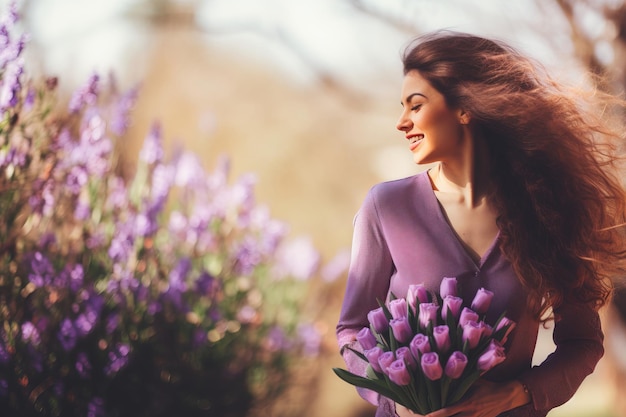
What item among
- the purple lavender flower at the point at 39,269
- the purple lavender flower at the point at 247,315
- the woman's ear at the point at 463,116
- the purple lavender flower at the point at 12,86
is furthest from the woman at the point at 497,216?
the purple lavender flower at the point at 247,315

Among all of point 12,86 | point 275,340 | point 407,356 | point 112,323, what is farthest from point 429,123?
point 275,340

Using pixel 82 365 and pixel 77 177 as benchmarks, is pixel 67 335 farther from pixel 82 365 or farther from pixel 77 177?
pixel 77 177

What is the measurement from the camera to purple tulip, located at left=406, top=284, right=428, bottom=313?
134 cm

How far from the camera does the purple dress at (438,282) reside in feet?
4.56

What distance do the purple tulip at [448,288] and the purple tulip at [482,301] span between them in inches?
1.5

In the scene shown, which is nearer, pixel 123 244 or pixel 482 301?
pixel 482 301

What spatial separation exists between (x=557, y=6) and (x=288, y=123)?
1650 millimetres

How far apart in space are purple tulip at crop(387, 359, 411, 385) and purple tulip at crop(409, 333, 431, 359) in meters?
0.03

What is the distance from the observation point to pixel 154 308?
290 cm

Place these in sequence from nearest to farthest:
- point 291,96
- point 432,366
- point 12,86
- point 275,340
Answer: point 432,366, point 12,86, point 275,340, point 291,96

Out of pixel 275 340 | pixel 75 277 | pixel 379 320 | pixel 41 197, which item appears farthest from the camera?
pixel 275 340

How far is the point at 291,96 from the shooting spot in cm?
477

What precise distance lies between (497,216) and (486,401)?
34 cm

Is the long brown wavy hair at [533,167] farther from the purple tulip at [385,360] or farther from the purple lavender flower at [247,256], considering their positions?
the purple lavender flower at [247,256]
